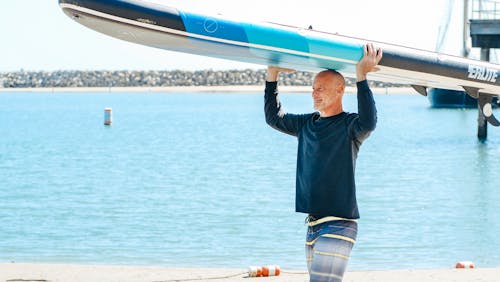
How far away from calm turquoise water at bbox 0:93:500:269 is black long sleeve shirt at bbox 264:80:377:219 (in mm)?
7559

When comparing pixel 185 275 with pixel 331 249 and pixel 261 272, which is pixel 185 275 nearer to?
pixel 261 272

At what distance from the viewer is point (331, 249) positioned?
215 inches

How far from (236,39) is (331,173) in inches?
43.8

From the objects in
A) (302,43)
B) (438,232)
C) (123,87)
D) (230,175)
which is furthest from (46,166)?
(123,87)

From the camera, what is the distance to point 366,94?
221 inches

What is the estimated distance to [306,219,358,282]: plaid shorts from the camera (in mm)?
5449

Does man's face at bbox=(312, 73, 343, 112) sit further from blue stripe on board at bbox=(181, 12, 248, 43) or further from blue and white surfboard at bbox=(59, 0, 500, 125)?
blue stripe on board at bbox=(181, 12, 248, 43)

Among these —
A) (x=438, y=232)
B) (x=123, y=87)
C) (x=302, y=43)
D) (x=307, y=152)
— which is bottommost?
(x=438, y=232)

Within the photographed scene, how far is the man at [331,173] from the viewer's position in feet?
18.0

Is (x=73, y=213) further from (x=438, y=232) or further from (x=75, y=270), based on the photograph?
(x=75, y=270)

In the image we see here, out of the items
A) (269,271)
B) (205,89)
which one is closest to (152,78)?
(205,89)

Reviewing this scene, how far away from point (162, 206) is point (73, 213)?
199 centimetres

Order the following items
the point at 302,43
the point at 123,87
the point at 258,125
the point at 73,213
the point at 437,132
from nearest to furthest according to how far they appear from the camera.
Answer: the point at 302,43
the point at 73,213
the point at 437,132
the point at 258,125
the point at 123,87

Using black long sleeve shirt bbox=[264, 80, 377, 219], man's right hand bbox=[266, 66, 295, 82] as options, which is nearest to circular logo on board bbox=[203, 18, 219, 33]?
man's right hand bbox=[266, 66, 295, 82]
